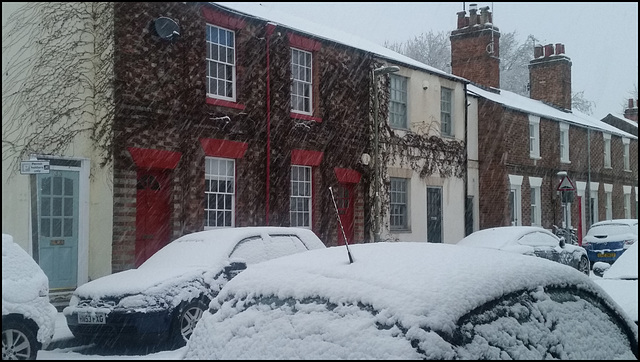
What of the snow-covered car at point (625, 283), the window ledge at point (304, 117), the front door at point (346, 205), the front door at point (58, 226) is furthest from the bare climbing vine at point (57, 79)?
the snow-covered car at point (625, 283)

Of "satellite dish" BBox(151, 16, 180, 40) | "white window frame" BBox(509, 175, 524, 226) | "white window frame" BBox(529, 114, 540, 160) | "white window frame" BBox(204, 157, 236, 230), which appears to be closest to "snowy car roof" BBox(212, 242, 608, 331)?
"satellite dish" BBox(151, 16, 180, 40)

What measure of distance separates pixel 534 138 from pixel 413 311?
2628cm

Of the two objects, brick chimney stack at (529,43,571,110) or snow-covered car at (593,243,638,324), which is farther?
brick chimney stack at (529,43,571,110)

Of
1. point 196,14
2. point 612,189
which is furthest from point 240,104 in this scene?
point 612,189

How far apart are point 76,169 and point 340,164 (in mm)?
7744

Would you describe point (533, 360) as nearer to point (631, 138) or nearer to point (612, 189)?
point (612, 189)

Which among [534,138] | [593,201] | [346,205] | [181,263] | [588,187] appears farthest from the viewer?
[593,201]

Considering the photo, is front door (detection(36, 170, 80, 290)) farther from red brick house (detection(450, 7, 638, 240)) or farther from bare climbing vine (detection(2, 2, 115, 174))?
red brick house (detection(450, 7, 638, 240))

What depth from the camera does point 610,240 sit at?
833 inches

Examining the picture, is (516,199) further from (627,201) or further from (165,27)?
(165,27)

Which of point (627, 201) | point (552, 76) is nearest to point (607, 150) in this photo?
point (627, 201)

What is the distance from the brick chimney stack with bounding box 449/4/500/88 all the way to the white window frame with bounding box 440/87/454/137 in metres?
6.20

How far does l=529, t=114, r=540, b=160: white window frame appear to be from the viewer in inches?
1101

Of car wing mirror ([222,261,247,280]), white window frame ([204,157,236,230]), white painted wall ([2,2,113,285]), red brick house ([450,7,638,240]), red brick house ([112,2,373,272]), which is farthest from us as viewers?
red brick house ([450,7,638,240])
